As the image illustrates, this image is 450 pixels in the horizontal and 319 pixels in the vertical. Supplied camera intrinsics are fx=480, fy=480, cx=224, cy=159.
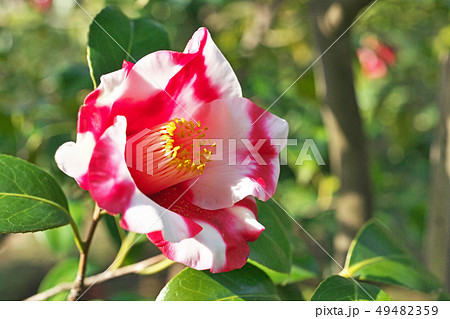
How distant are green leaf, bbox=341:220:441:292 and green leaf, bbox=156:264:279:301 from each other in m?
0.15

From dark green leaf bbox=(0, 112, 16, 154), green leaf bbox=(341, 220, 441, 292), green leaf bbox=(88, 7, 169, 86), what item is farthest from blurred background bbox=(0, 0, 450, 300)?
green leaf bbox=(88, 7, 169, 86)

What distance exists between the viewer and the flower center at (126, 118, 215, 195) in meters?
0.55

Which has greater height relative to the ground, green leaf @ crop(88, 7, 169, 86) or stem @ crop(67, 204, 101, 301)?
green leaf @ crop(88, 7, 169, 86)

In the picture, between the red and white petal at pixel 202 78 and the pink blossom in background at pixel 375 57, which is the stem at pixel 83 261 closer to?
the red and white petal at pixel 202 78

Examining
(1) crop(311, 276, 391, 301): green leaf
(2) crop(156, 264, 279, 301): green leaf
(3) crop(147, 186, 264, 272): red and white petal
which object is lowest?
(1) crop(311, 276, 391, 301): green leaf

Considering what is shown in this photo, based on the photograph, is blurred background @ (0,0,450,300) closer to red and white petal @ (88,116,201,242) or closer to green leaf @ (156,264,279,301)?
green leaf @ (156,264,279,301)

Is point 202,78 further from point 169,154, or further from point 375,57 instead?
point 375,57

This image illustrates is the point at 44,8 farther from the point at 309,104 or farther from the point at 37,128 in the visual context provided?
the point at 309,104

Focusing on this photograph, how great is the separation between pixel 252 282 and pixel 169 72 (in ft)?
0.97

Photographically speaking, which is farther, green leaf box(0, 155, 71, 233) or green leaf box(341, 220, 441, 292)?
green leaf box(341, 220, 441, 292)

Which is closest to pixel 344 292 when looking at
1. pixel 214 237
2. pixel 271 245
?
pixel 271 245

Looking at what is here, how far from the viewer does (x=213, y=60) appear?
21.9 inches

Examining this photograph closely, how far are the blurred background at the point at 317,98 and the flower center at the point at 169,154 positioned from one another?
44 cm

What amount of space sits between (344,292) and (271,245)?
0.11m
